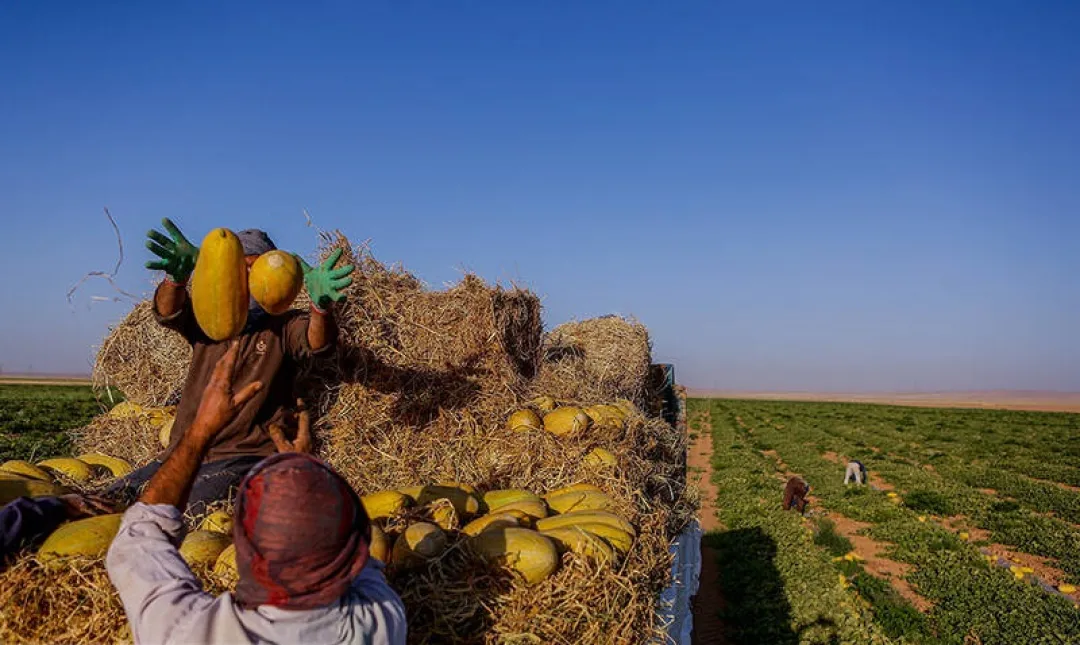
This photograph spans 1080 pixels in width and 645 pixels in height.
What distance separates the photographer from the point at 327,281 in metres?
3.43

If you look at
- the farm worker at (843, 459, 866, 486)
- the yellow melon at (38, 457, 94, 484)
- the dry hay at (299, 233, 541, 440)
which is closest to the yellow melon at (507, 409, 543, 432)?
the dry hay at (299, 233, 541, 440)

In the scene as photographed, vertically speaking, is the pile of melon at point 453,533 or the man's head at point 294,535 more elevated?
the man's head at point 294,535

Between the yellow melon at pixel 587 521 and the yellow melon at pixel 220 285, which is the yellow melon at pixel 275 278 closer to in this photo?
the yellow melon at pixel 220 285

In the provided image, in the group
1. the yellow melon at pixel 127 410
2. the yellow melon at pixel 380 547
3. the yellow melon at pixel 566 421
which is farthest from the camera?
the yellow melon at pixel 127 410

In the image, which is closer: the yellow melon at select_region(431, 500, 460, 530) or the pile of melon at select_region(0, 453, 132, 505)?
the pile of melon at select_region(0, 453, 132, 505)

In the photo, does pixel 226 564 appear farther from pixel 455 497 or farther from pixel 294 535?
pixel 455 497

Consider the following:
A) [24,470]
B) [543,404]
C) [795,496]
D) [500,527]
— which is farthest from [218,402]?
[795,496]

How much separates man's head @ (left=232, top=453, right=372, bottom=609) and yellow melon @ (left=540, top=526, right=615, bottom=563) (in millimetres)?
1327

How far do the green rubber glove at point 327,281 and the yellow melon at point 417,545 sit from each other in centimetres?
121

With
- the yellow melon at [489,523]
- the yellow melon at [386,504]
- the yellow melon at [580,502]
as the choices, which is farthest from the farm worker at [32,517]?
the yellow melon at [580,502]

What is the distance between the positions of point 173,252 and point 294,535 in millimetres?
2253

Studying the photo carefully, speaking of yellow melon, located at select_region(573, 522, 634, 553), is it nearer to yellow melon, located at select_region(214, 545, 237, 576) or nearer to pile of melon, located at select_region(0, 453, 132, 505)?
yellow melon, located at select_region(214, 545, 237, 576)

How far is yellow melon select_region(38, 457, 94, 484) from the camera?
379 cm

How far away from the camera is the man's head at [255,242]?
13.6ft
